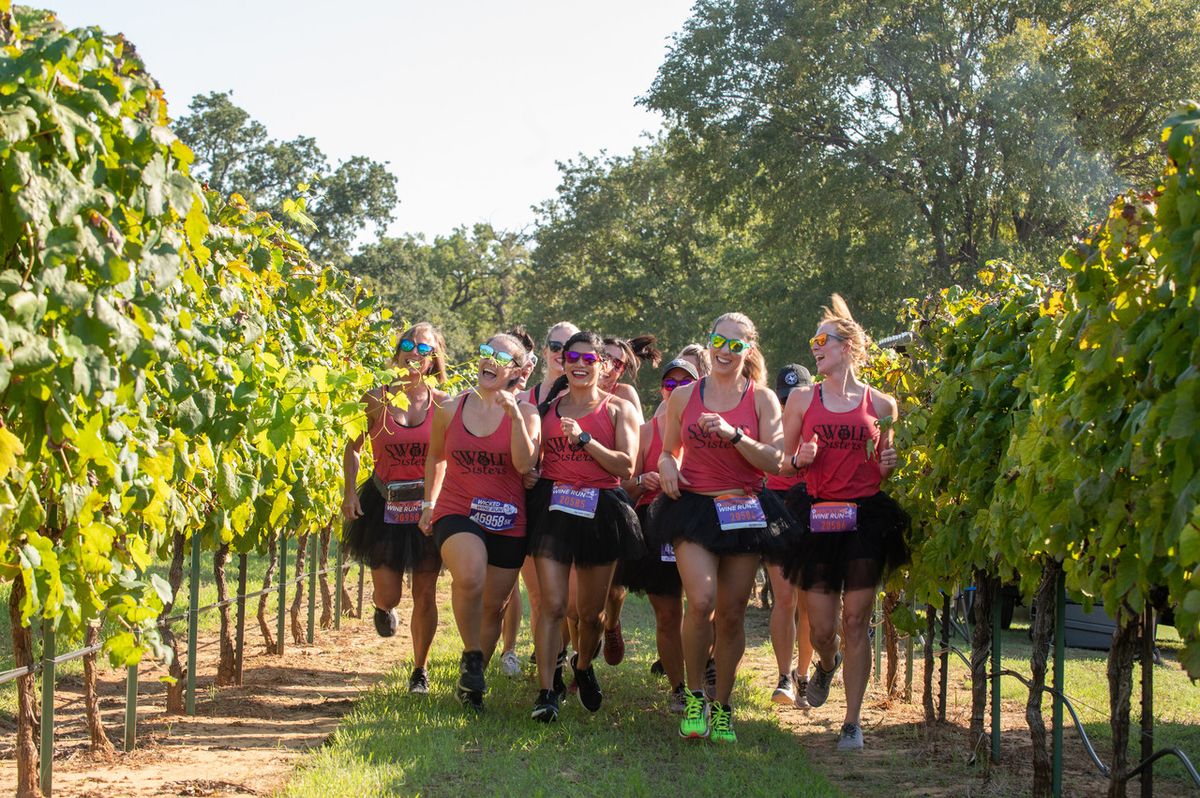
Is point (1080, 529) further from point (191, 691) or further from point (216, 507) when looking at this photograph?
point (191, 691)

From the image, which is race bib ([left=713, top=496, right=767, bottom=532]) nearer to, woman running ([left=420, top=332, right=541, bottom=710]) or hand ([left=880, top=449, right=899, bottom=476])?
hand ([left=880, top=449, right=899, bottom=476])

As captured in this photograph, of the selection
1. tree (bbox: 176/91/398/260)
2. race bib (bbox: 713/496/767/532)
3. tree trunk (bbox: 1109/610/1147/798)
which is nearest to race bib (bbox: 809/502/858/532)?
race bib (bbox: 713/496/767/532)

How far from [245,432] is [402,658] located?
4769 mm

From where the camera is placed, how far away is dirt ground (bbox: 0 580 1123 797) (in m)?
5.82

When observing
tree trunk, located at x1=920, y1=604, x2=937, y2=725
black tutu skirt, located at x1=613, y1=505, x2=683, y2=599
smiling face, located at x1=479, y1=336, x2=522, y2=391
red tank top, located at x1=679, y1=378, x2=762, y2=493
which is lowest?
tree trunk, located at x1=920, y1=604, x2=937, y2=725

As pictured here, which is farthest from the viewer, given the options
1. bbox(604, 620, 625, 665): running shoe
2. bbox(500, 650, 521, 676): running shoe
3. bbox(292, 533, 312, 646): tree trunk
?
bbox(292, 533, 312, 646): tree trunk

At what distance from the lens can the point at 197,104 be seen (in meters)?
48.6

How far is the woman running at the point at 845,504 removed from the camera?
7.17 meters

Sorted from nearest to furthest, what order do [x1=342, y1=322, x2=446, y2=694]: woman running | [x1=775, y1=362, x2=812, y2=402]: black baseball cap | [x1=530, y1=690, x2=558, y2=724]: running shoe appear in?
[x1=530, y1=690, x2=558, y2=724]: running shoe < [x1=342, y1=322, x2=446, y2=694]: woman running < [x1=775, y1=362, x2=812, y2=402]: black baseball cap

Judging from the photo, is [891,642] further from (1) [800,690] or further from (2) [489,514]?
(2) [489,514]

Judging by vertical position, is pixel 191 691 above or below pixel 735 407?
below

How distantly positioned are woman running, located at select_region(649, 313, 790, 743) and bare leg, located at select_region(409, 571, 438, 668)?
1.72 metres

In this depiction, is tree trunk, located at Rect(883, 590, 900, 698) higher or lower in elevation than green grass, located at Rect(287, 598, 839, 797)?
higher

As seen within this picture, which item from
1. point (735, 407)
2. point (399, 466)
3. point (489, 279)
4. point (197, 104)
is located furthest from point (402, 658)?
point (489, 279)
